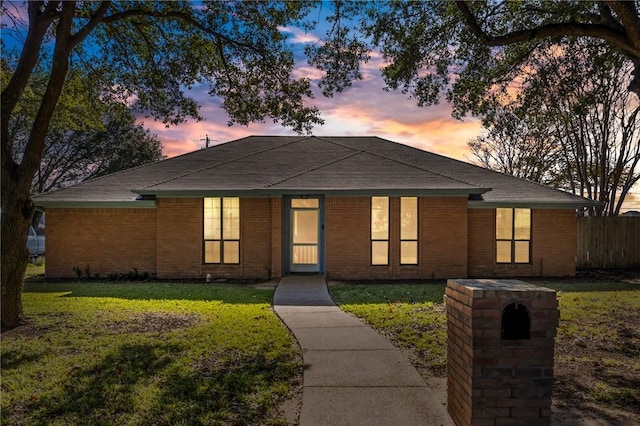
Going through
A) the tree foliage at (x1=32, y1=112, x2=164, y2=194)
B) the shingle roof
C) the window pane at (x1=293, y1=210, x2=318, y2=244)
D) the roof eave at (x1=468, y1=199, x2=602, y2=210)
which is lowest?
the window pane at (x1=293, y1=210, x2=318, y2=244)

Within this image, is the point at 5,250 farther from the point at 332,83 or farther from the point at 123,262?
the point at 332,83

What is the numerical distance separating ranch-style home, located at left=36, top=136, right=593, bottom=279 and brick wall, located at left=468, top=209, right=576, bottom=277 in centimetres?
4

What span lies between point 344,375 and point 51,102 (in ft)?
24.9

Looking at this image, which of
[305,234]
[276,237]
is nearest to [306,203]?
[305,234]

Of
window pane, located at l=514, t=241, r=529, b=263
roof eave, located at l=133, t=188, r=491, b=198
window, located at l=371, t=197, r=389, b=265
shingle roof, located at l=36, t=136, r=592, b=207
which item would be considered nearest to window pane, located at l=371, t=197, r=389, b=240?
window, located at l=371, t=197, r=389, b=265

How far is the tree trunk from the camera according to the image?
25.3 ft

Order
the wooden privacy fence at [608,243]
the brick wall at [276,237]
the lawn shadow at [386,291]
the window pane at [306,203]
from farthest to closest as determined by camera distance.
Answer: the wooden privacy fence at [608,243], the window pane at [306,203], the brick wall at [276,237], the lawn shadow at [386,291]

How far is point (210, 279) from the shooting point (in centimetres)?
1377

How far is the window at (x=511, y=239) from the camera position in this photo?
1466 cm

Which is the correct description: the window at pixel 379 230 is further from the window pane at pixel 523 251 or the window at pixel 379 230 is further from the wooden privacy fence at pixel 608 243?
the wooden privacy fence at pixel 608 243

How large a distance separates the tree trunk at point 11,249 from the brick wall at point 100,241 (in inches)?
255

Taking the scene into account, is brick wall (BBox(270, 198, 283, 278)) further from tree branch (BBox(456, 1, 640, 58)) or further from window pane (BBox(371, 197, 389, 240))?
tree branch (BBox(456, 1, 640, 58))

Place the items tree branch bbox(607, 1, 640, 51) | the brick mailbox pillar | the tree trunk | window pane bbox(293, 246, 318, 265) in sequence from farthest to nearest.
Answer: window pane bbox(293, 246, 318, 265) < the tree trunk < tree branch bbox(607, 1, 640, 51) < the brick mailbox pillar

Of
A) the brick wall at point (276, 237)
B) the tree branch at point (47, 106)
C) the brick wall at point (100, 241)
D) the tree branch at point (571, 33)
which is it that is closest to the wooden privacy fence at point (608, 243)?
the tree branch at point (571, 33)
